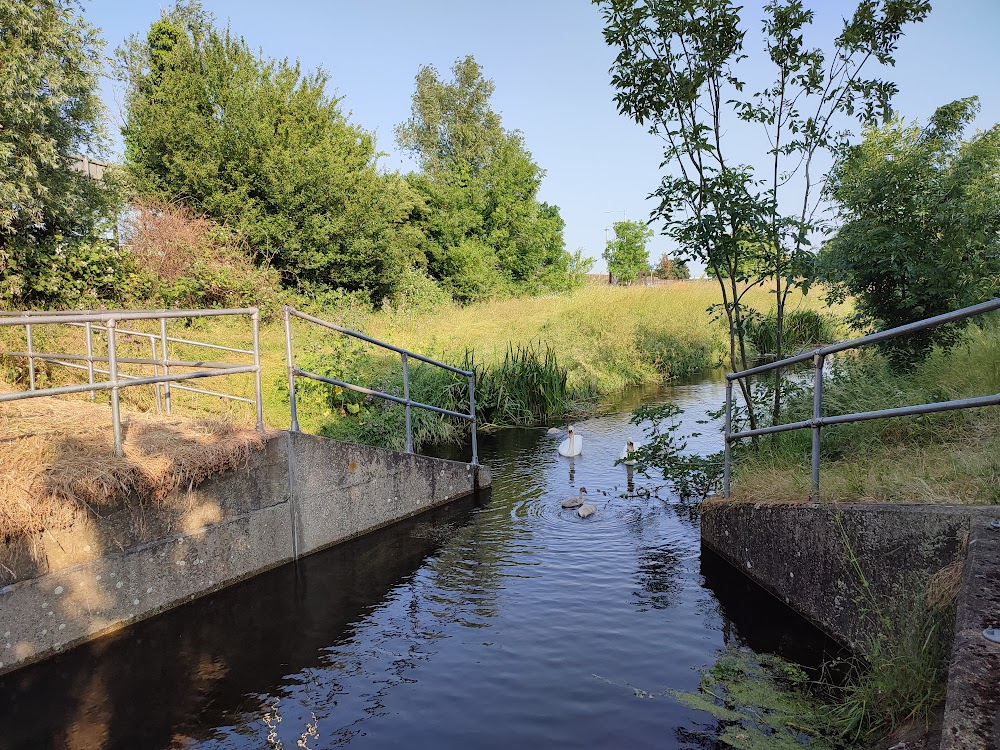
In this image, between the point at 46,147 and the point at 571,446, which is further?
the point at 46,147

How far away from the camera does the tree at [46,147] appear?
12.1 m

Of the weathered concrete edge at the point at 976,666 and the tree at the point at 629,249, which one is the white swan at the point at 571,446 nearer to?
the weathered concrete edge at the point at 976,666

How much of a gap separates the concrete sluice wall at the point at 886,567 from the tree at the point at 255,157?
61.2 ft

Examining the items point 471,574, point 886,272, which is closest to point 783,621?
point 471,574

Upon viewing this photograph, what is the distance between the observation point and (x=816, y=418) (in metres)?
4.89

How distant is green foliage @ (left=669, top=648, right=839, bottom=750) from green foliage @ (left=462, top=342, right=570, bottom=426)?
31.3 ft

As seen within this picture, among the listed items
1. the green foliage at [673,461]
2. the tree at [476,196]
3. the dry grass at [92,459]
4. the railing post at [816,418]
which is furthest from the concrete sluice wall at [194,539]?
the tree at [476,196]

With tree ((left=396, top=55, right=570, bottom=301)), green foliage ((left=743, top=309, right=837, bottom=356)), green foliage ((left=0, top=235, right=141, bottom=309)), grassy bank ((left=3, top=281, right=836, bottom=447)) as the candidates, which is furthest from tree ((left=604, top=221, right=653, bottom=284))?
green foliage ((left=0, top=235, right=141, bottom=309))

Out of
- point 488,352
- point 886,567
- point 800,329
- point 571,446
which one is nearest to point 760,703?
point 886,567

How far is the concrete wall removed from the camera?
3.75 metres

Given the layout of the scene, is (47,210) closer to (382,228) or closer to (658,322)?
(382,228)

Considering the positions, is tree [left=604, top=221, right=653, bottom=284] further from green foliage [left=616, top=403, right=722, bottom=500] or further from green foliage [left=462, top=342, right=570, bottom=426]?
green foliage [left=616, top=403, right=722, bottom=500]

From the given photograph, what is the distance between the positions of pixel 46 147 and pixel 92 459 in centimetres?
1005

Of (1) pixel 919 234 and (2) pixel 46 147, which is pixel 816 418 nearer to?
(1) pixel 919 234
